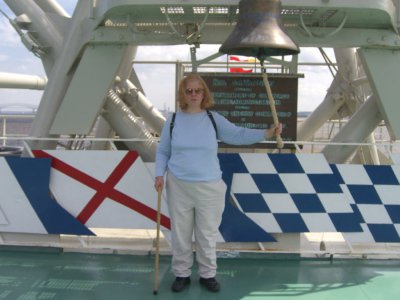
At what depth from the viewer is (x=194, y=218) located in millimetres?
3830

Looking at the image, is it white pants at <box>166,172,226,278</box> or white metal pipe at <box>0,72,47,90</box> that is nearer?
white pants at <box>166,172,226,278</box>

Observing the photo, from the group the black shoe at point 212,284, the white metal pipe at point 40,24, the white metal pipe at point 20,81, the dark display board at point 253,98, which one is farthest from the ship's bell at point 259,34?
the white metal pipe at point 20,81

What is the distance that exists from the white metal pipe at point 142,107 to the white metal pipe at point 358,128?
314 cm

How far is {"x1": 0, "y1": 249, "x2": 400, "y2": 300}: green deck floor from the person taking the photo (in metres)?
3.88

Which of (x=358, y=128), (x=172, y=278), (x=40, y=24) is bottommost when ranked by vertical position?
(x=172, y=278)

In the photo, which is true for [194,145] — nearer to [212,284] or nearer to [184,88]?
[184,88]

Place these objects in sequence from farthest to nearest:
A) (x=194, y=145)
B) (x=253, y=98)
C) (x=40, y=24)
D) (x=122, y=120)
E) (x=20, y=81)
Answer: (x=20, y=81), (x=122, y=120), (x=40, y=24), (x=253, y=98), (x=194, y=145)

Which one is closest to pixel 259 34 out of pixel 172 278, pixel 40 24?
pixel 172 278

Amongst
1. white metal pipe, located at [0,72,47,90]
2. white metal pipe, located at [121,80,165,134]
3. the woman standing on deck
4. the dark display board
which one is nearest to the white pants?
the woman standing on deck

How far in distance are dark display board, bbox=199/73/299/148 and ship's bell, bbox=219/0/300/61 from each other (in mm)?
1443

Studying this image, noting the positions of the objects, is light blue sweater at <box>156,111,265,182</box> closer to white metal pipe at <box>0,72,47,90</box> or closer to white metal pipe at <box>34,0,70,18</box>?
white metal pipe at <box>34,0,70,18</box>

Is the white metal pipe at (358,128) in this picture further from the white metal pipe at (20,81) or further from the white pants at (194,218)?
the white metal pipe at (20,81)

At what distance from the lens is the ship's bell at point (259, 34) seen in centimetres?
326

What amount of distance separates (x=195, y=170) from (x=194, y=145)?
20cm
